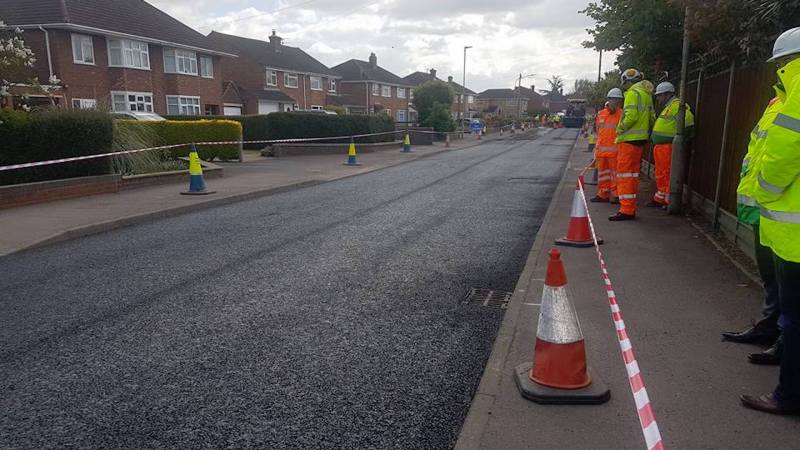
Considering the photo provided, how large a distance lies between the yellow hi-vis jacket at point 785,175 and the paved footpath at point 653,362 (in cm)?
96

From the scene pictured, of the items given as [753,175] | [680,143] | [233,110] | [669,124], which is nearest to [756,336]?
[753,175]

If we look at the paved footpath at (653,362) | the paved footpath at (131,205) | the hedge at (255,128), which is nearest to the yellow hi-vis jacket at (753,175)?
the paved footpath at (653,362)

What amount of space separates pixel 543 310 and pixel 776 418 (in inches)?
52.8

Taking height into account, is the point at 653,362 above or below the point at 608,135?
below

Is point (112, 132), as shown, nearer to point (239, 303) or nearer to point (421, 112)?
point (239, 303)

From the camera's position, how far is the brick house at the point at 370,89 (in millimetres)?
64250

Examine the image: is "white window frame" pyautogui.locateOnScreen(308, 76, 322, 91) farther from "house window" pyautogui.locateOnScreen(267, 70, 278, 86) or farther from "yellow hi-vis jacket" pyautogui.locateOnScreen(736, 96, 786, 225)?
"yellow hi-vis jacket" pyautogui.locateOnScreen(736, 96, 786, 225)

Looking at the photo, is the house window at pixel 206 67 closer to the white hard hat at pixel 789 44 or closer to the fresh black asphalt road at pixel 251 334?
the fresh black asphalt road at pixel 251 334

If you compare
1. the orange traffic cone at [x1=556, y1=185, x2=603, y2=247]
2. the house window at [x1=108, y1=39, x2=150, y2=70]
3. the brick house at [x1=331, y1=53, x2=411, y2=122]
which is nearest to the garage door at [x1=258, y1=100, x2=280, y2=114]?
the brick house at [x1=331, y1=53, x2=411, y2=122]

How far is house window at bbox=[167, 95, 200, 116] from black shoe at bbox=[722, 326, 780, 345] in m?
37.2

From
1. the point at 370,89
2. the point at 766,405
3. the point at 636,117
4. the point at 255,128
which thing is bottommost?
the point at 766,405

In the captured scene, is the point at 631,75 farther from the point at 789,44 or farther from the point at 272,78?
the point at 272,78

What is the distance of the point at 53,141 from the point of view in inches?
427

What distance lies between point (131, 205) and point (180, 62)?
29.6 m
